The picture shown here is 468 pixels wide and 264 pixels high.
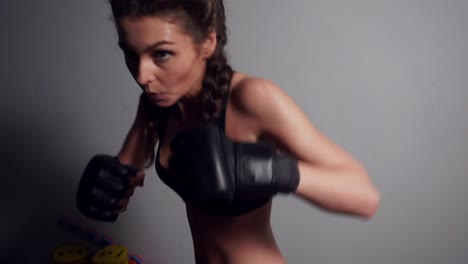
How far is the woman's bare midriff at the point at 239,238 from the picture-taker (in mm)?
730

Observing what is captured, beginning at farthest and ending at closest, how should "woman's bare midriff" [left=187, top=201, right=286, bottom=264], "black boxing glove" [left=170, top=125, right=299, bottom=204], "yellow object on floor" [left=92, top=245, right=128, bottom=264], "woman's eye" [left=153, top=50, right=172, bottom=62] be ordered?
"yellow object on floor" [left=92, top=245, right=128, bottom=264] < "woman's bare midriff" [left=187, top=201, right=286, bottom=264] < "woman's eye" [left=153, top=50, right=172, bottom=62] < "black boxing glove" [left=170, top=125, right=299, bottom=204]

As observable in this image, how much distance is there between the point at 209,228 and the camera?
2.51 feet

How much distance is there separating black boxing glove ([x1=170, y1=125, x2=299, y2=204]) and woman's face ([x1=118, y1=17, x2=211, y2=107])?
162 mm

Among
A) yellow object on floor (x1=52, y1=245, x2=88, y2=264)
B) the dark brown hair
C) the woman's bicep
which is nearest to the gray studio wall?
yellow object on floor (x1=52, y1=245, x2=88, y2=264)

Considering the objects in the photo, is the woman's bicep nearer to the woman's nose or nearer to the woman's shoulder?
the woman's shoulder

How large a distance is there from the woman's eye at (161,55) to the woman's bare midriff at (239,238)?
12.5 inches

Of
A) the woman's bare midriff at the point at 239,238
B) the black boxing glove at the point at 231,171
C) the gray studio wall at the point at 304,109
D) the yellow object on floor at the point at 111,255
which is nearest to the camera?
the black boxing glove at the point at 231,171

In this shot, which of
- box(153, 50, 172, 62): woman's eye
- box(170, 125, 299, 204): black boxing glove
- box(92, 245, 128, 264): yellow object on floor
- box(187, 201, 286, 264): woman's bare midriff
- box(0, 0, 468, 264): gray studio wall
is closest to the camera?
box(170, 125, 299, 204): black boxing glove

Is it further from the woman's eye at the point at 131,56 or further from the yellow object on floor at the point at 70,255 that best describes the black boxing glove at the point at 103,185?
the yellow object on floor at the point at 70,255

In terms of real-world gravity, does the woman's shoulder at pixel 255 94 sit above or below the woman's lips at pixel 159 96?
above

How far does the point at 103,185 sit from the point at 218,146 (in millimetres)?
347

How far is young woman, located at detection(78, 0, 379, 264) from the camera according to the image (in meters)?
0.54

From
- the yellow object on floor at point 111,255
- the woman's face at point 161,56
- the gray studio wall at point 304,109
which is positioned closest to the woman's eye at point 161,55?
the woman's face at point 161,56

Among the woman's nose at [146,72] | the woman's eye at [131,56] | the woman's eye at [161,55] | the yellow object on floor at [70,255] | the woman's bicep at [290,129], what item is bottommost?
the yellow object on floor at [70,255]
